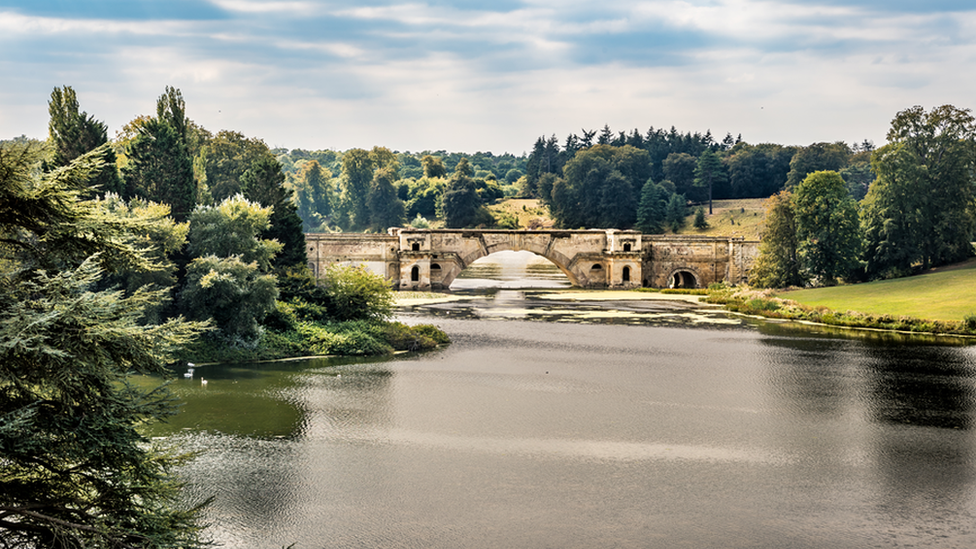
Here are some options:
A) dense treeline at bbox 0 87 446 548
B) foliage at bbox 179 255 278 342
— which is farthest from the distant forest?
dense treeline at bbox 0 87 446 548

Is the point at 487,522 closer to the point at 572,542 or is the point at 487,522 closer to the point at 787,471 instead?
the point at 572,542

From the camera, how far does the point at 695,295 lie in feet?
229

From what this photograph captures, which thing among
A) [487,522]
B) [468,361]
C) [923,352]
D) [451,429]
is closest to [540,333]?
[468,361]

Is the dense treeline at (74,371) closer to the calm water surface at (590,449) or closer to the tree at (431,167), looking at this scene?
the calm water surface at (590,449)

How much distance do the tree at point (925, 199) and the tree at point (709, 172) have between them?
5590cm

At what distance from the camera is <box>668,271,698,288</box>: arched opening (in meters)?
76.9

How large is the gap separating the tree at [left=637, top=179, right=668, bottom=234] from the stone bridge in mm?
32117

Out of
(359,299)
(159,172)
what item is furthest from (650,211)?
(159,172)

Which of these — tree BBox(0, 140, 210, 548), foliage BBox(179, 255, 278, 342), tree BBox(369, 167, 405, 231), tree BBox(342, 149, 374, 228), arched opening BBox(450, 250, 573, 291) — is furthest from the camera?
tree BBox(342, 149, 374, 228)

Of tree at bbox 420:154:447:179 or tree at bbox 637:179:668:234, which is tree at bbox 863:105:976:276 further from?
tree at bbox 420:154:447:179

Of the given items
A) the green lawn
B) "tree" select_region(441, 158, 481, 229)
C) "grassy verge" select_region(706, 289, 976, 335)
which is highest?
"tree" select_region(441, 158, 481, 229)

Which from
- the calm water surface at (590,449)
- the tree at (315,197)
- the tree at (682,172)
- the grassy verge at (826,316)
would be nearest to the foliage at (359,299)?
the calm water surface at (590,449)

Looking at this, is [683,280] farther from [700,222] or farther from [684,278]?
[700,222]

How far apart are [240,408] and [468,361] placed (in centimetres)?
1146
